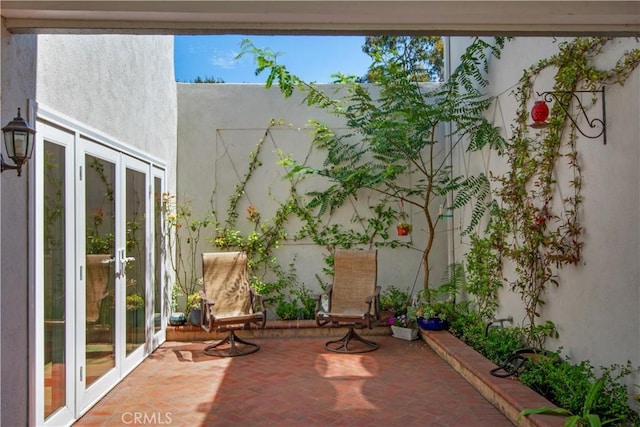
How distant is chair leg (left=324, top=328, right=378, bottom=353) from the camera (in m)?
5.82

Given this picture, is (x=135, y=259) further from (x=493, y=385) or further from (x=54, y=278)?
(x=493, y=385)

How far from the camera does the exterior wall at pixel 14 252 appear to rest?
2.76 m

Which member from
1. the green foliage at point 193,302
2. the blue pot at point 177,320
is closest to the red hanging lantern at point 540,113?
the green foliage at point 193,302

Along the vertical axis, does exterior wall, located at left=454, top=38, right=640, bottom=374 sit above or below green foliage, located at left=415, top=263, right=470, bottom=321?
above

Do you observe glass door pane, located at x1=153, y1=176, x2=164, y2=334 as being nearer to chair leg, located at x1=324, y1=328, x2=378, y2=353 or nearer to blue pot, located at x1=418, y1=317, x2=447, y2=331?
chair leg, located at x1=324, y1=328, x2=378, y2=353

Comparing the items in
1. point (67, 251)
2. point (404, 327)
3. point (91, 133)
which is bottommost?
point (404, 327)

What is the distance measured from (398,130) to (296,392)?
3588 millimetres

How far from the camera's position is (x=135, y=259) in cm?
517

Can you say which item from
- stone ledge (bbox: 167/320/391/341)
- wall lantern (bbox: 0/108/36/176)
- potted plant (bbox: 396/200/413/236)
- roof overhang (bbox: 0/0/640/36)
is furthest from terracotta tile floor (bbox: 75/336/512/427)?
roof overhang (bbox: 0/0/640/36)

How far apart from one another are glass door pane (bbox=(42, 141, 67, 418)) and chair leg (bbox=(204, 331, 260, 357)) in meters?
2.33

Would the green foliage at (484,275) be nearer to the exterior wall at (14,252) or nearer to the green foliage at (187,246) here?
the green foliage at (187,246)

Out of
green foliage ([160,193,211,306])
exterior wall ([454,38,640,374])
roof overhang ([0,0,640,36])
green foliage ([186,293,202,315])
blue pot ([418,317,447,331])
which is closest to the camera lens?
roof overhang ([0,0,640,36])

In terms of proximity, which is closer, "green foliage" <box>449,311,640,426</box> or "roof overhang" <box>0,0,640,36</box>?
"roof overhang" <box>0,0,640,36</box>

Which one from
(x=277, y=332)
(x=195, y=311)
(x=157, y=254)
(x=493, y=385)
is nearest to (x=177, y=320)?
(x=195, y=311)
